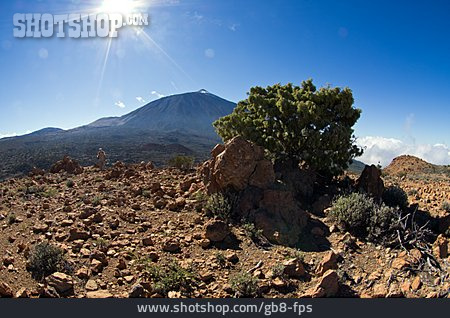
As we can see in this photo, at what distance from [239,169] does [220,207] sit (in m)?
1.07

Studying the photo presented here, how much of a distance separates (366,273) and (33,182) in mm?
10894

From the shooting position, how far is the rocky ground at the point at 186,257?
14.1 ft

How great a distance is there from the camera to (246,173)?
7.34 meters

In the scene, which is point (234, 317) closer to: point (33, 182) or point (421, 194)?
point (421, 194)

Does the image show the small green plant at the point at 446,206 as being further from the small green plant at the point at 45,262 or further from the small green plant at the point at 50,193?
the small green plant at the point at 50,193

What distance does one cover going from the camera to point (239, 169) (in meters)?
7.25

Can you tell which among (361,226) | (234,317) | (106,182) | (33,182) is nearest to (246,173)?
(361,226)

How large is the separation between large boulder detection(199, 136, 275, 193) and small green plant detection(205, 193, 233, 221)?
1.59 ft

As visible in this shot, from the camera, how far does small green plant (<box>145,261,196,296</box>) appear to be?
4250 millimetres

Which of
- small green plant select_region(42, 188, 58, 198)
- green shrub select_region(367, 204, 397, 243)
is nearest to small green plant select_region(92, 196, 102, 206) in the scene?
small green plant select_region(42, 188, 58, 198)

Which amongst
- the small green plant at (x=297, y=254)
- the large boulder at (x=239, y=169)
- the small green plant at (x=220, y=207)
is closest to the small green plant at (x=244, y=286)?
the small green plant at (x=297, y=254)

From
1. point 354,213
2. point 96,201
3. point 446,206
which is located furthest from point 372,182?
point 96,201

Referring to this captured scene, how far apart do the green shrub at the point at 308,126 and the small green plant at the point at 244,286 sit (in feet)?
15.6

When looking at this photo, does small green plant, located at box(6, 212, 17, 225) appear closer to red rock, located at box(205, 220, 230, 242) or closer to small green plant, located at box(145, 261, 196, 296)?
small green plant, located at box(145, 261, 196, 296)
